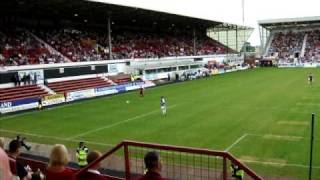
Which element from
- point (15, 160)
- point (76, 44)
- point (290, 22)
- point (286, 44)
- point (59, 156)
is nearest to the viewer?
point (59, 156)

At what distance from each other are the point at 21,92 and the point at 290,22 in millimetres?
77146

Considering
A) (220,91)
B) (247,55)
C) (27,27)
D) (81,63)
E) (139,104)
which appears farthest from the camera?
(247,55)

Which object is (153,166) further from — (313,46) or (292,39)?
(292,39)

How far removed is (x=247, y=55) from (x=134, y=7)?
60359 mm

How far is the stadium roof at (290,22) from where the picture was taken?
9925 cm

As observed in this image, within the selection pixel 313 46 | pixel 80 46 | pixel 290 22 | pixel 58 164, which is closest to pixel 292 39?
pixel 290 22

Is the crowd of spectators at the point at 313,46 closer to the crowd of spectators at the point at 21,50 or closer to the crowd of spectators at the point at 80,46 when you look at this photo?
the crowd of spectators at the point at 80,46

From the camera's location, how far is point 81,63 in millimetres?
51375

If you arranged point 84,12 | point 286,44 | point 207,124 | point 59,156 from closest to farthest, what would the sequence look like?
point 59,156 < point 207,124 < point 84,12 < point 286,44

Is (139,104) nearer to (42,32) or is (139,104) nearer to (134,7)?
(134,7)

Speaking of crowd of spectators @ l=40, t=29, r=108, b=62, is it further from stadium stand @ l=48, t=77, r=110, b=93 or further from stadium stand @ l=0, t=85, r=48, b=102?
stadium stand @ l=0, t=85, r=48, b=102

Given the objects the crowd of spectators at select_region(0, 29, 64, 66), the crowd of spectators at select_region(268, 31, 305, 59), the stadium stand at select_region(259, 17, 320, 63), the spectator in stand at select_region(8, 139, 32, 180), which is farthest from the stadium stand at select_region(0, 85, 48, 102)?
the crowd of spectators at select_region(268, 31, 305, 59)

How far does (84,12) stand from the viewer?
189 feet

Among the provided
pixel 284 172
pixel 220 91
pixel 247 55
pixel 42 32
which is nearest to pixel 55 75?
pixel 42 32
